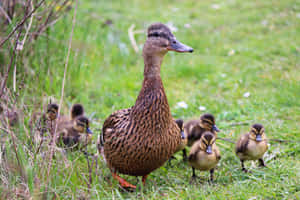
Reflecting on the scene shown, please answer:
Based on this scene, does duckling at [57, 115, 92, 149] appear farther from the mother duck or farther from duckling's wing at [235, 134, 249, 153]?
duckling's wing at [235, 134, 249, 153]

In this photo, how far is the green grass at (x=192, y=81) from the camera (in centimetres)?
291

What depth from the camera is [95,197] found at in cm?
285

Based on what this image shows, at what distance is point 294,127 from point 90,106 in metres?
2.42

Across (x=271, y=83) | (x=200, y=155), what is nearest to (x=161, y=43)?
(x=200, y=155)

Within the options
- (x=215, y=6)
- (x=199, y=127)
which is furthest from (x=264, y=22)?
(x=199, y=127)

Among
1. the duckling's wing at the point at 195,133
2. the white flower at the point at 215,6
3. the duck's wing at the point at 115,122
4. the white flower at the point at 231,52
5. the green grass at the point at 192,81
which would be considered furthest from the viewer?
the white flower at the point at 215,6

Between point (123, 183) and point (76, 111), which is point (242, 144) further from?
point (76, 111)

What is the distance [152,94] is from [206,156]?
704mm

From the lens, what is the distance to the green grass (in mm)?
2910

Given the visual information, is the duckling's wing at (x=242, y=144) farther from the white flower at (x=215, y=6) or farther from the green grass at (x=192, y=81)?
the white flower at (x=215, y=6)

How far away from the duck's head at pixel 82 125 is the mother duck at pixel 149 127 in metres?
0.66

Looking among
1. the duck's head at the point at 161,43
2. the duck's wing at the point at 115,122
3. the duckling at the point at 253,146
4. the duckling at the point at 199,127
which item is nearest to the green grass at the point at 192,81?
the duckling at the point at 253,146

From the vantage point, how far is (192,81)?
5336 millimetres

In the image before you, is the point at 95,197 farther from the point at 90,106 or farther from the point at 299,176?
the point at 90,106
